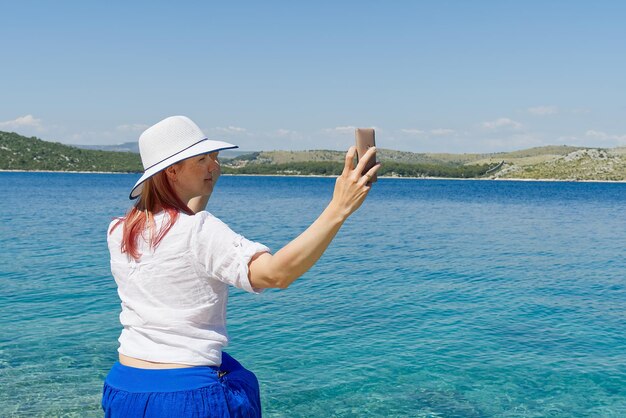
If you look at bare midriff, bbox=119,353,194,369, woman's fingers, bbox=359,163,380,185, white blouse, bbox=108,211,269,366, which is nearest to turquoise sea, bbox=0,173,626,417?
bare midriff, bbox=119,353,194,369

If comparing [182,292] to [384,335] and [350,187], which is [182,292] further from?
[384,335]

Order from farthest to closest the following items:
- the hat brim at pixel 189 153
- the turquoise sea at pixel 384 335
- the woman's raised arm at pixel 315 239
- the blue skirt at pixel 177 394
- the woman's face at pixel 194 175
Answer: the turquoise sea at pixel 384 335
the woman's face at pixel 194 175
the hat brim at pixel 189 153
the blue skirt at pixel 177 394
the woman's raised arm at pixel 315 239

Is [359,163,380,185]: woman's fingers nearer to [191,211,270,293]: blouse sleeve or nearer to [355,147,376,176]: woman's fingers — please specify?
[355,147,376,176]: woman's fingers

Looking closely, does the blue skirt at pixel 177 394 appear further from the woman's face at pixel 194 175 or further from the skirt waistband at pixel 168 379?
the woman's face at pixel 194 175

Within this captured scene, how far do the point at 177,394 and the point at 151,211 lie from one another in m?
0.88

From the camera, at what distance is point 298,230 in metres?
48.7

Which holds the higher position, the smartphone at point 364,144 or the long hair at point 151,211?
the smartphone at point 364,144

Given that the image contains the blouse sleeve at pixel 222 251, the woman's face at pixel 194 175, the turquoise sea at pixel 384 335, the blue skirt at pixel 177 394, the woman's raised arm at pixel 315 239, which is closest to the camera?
the woman's raised arm at pixel 315 239

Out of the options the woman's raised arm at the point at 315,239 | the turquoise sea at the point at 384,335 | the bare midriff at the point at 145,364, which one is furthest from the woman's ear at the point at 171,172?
the turquoise sea at the point at 384,335

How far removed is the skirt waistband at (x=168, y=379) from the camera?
114 inches

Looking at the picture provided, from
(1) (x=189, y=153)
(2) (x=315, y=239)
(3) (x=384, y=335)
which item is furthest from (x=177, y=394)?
(3) (x=384, y=335)

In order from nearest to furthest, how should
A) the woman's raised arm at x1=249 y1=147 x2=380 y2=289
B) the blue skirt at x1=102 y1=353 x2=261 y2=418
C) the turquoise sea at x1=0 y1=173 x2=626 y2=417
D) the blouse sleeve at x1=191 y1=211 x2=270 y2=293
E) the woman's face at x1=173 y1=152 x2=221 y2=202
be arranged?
the woman's raised arm at x1=249 y1=147 x2=380 y2=289 → the blouse sleeve at x1=191 y1=211 x2=270 y2=293 → the blue skirt at x1=102 y1=353 x2=261 y2=418 → the woman's face at x1=173 y1=152 x2=221 y2=202 → the turquoise sea at x1=0 y1=173 x2=626 y2=417

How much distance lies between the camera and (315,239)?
2578mm

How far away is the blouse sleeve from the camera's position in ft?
8.86
